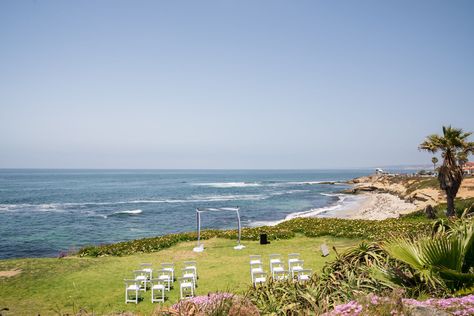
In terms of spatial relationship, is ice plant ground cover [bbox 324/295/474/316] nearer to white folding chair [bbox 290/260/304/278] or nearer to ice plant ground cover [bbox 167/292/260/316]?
ice plant ground cover [bbox 167/292/260/316]

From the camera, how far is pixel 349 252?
23.9 feet

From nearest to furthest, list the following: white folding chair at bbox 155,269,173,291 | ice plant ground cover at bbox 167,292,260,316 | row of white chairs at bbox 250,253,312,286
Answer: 1. ice plant ground cover at bbox 167,292,260,316
2. row of white chairs at bbox 250,253,312,286
3. white folding chair at bbox 155,269,173,291

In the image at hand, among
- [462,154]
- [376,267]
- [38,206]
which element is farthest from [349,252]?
[38,206]

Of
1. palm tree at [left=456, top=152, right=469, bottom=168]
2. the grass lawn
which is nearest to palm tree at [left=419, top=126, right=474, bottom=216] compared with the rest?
palm tree at [left=456, top=152, right=469, bottom=168]

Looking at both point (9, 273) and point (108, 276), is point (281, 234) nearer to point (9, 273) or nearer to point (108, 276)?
point (108, 276)

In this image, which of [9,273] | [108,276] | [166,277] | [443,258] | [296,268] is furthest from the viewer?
[9,273]

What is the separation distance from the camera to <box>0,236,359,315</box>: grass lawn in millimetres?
12797

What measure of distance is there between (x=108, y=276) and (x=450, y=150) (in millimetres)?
22159

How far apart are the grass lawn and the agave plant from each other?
6.45 m

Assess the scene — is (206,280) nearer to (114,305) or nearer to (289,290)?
(114,305)

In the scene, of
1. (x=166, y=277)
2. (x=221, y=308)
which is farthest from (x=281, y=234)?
(x=221, y=308)

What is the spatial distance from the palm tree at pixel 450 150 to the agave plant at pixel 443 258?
20.7m

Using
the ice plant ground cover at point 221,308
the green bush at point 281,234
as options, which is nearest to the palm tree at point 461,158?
the green bush at point 281,234

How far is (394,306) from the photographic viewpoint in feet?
12.8
